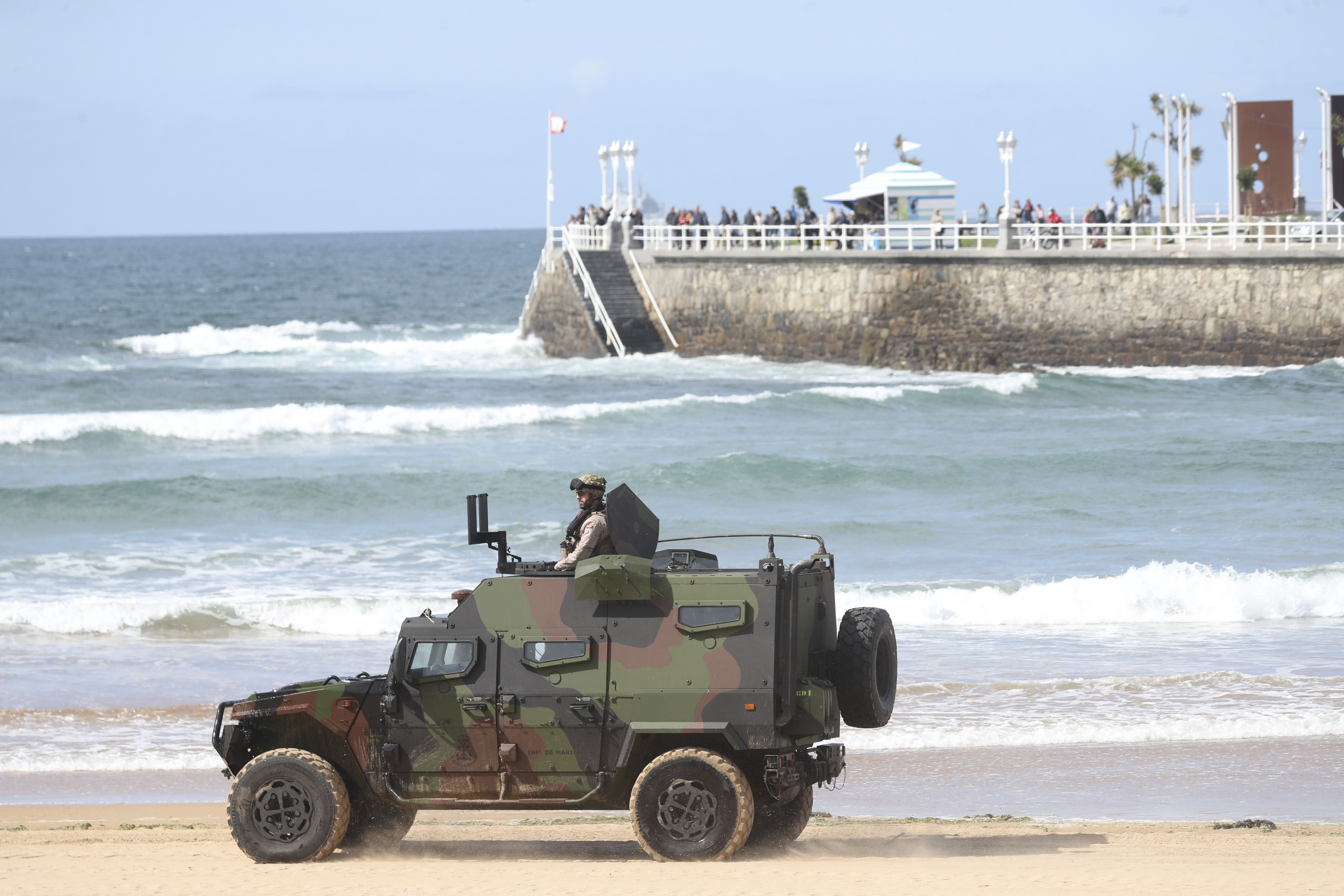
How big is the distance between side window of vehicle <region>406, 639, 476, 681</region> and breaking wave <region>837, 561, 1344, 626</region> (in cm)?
852

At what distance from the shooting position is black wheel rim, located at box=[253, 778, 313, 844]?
8305 millimetres

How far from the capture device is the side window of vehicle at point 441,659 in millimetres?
8234

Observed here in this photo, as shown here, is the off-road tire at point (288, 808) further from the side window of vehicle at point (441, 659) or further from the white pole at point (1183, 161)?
the white pole at point (1183, 161)

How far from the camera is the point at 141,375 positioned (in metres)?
46.5

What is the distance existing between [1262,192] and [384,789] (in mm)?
40373

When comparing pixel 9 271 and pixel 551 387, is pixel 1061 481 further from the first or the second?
pixel 9 271

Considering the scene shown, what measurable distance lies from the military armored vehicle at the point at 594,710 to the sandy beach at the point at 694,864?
1.02 ft

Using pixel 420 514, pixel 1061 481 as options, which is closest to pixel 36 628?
pixel 420 514

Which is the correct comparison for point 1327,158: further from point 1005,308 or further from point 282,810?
point 282,810

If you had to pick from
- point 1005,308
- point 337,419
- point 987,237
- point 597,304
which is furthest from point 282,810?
point 597,304

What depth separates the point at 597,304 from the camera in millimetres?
44312

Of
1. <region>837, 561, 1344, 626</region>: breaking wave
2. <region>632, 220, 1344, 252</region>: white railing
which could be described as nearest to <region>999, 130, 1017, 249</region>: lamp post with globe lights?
<region>632, 220, 1344, 252</region>: white railing

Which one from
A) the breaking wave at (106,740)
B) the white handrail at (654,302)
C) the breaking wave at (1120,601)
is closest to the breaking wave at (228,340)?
the white handrail at (654,302)

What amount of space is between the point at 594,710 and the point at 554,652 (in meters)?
0.36
